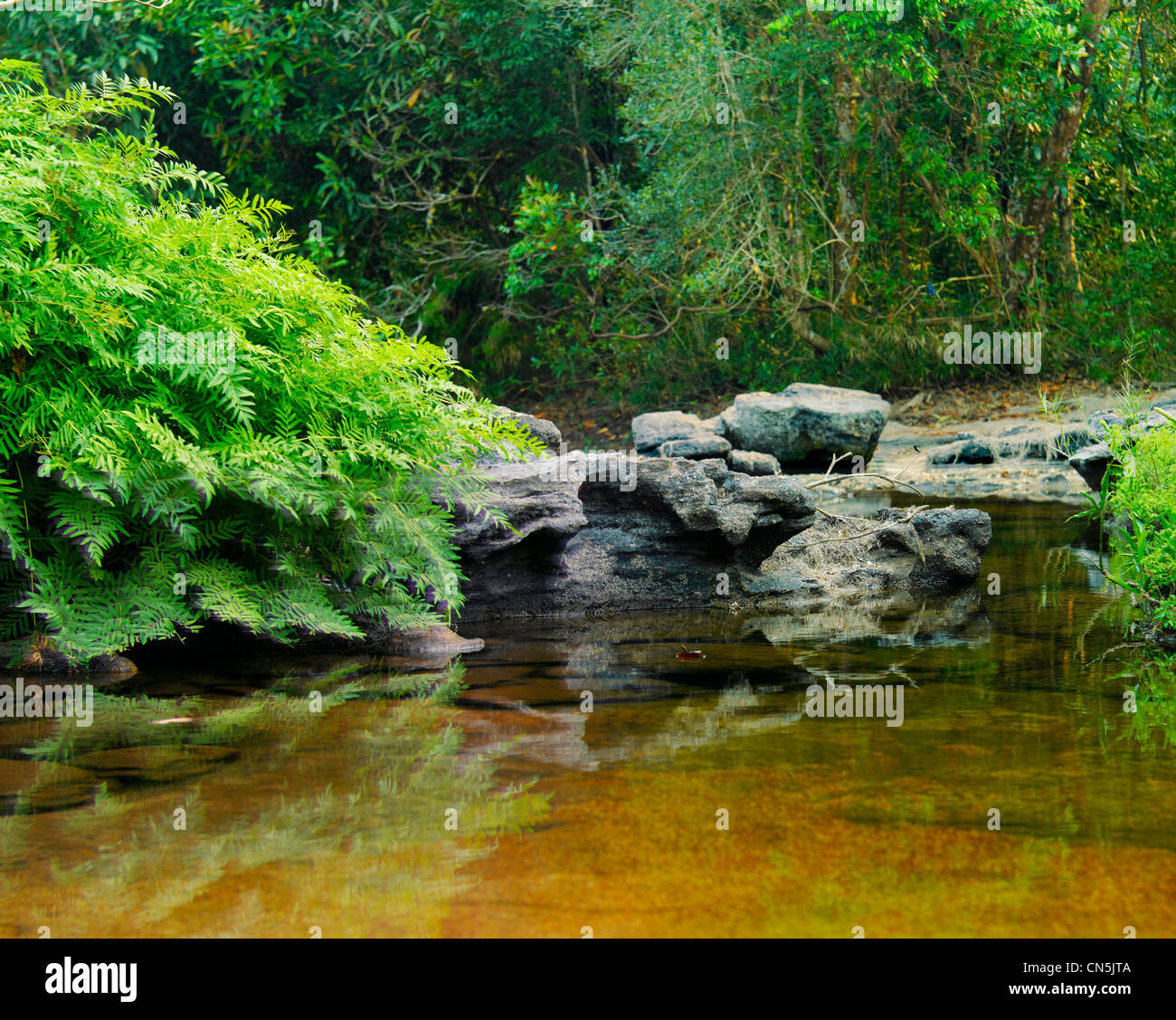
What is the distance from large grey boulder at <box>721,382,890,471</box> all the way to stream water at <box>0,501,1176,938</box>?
27.2 ft

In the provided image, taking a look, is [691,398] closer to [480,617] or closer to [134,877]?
[480,617]

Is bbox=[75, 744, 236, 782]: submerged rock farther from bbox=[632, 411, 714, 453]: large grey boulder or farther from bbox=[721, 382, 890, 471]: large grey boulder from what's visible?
bbox=[721, 382, 890, 471]: large grey boulder

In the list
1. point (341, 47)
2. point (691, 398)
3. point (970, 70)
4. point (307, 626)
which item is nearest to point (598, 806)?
point (307, 626)

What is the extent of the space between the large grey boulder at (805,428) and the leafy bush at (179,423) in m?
8.33

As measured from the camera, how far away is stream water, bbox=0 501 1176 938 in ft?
9.47

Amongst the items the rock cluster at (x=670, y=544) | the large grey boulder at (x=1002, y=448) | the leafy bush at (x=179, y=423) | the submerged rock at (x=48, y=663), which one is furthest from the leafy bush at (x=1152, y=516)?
the large grey boulder at (x=1002, y=448)

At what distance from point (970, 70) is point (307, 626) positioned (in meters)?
13.6

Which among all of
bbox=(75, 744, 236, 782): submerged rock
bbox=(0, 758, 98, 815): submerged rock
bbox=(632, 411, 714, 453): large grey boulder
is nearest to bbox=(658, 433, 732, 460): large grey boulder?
bbox=(632, 411, 714, 453): large grey boulder

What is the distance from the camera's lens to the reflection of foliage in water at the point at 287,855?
2893mm

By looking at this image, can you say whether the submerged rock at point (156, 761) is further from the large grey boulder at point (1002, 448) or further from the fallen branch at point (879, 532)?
the large grey boulder at point (1002, 448)

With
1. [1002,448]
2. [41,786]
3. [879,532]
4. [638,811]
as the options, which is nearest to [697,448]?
[1002,448]

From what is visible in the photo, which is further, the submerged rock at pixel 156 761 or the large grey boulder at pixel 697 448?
the large grey boulder at pixel 697 448

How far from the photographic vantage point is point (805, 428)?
1395 cm

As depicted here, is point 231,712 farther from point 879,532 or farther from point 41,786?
point 879,532
